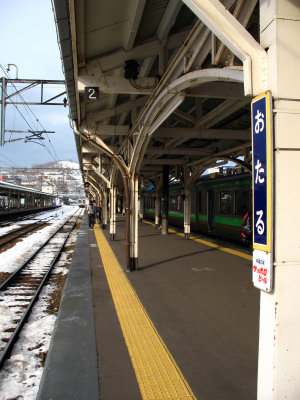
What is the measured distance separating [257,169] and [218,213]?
37.1 feet

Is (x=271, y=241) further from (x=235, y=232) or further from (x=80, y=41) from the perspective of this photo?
(x=235, y=232)

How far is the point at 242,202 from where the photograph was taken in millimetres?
11312

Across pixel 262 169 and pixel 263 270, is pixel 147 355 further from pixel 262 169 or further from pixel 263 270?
pixel 262 169

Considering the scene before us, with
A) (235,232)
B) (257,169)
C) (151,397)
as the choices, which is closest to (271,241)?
(257,169)

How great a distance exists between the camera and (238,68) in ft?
7.64

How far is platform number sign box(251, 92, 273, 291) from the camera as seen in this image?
2.00 meters

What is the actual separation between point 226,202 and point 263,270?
10704 mm

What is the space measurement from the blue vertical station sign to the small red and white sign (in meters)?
0.04

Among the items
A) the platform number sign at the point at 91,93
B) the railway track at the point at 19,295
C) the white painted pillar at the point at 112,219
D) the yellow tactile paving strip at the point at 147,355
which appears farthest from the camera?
the white painted pillar at the point at 112,219

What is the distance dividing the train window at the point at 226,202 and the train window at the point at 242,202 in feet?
1.65

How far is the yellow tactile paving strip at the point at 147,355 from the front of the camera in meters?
2.76

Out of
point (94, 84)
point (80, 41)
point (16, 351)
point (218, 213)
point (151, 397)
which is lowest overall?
point (16, 351)

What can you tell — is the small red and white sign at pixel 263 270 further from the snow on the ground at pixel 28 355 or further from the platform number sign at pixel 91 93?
the platform number sign at pixel 91 93

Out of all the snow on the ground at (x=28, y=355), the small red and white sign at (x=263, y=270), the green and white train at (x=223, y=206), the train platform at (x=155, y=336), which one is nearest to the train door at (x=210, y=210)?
the green and white train at (x=223, y=206)
